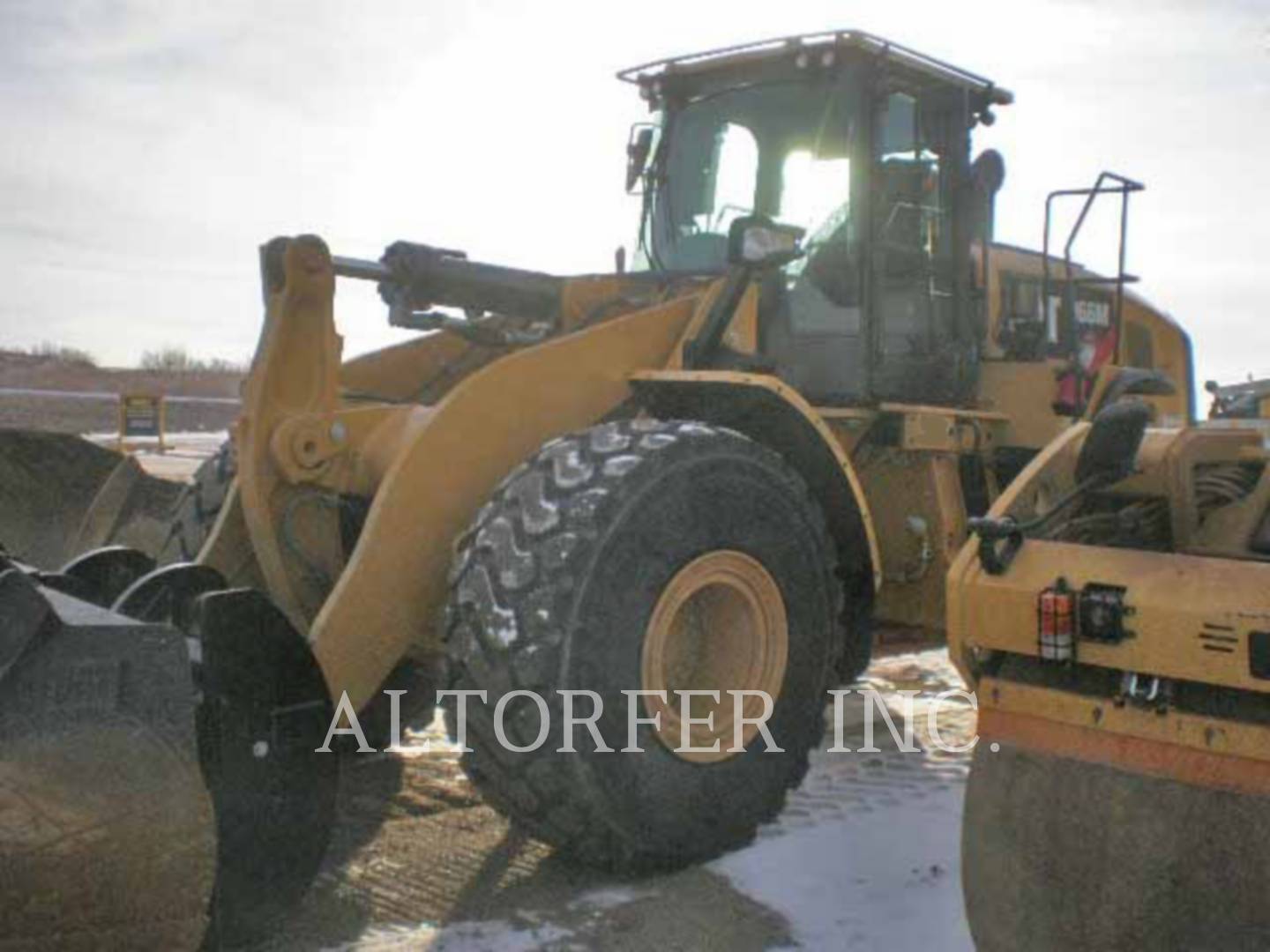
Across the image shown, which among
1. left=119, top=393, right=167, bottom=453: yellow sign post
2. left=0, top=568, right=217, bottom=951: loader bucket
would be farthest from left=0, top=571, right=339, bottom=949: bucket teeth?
left=119, top=393, right=167, bottom=453: yellow sign post

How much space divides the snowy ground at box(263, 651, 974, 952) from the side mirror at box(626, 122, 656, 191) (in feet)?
9.06

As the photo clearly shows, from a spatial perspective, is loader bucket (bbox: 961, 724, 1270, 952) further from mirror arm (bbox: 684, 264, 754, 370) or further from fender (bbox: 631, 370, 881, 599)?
mirror arm (bbox: 684, 264, 754, 370)

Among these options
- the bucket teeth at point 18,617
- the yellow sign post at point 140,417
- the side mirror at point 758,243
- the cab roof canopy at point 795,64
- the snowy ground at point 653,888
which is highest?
the cab roof canopy at point 795,64

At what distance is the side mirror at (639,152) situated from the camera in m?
6.20

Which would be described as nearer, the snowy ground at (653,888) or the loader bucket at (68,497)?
the snowy ground at (653,888)

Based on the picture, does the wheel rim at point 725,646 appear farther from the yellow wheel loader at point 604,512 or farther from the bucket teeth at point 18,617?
the bucket teeth at point 18,617

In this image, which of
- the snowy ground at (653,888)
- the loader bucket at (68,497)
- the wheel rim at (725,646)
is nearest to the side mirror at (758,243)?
the wheel rim at (725,646)

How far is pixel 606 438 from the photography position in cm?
419

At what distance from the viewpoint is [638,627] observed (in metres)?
4.00

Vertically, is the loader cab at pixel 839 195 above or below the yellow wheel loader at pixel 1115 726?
above

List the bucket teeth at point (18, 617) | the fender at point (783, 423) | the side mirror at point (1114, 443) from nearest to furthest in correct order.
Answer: the bucket teeth at point (18, 617) → the side mirror at point (1114, 443) → the fender at point (783, 423)

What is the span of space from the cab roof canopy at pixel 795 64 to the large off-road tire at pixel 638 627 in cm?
200

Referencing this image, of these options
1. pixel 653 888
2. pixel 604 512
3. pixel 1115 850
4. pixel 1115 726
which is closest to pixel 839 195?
pixel 604 512

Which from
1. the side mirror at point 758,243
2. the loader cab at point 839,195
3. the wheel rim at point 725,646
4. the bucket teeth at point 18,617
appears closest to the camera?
the bucket teeth at point 18,617
